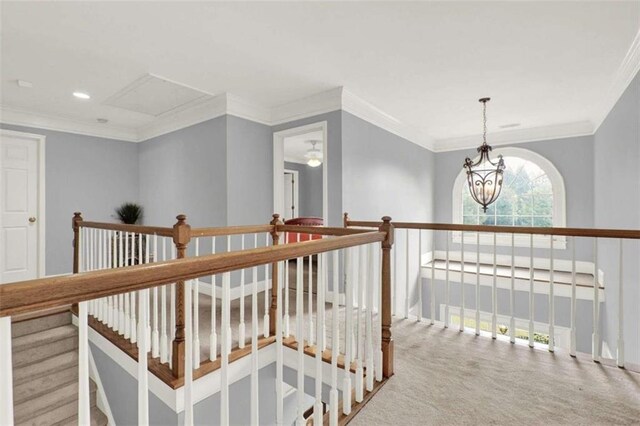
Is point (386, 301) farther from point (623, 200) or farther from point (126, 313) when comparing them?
point (623, 200)

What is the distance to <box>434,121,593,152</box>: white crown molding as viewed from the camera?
467 cm

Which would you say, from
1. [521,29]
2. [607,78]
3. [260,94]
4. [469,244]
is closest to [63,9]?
[260,94]

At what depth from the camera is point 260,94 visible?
140 inches

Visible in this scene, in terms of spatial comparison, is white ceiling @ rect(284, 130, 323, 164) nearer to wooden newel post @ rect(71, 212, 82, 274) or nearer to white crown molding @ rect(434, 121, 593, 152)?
white crown molding @ rect(434, 121, 593, 152)

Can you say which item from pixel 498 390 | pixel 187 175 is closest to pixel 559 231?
pixel 498 390

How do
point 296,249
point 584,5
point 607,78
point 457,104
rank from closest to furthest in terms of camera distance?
point 296,249 < point 584,5 < point 607,78 < point 457,104

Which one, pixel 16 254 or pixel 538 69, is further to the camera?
pixel 16 254

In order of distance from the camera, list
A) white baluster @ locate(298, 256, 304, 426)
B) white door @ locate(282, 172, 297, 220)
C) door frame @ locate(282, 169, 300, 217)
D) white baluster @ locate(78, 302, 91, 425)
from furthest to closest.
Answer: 1. door frame @ locate(282, 169, 300, 217)
2. white door @ locate(282, 172, 297, 220)
3. white baluster @ locate(298, 256, 304, 426)
4. white baluster @ locate(78, 302, 91, 425)

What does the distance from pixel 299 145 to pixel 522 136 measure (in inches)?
157

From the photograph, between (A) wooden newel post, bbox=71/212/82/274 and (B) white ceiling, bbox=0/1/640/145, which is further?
(A) wooden newel post, bbox=71/212/82/274

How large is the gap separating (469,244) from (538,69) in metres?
3.51

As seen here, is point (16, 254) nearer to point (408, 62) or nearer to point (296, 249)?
point (296, 249)

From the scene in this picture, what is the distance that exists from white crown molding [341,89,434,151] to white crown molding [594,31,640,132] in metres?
2.33

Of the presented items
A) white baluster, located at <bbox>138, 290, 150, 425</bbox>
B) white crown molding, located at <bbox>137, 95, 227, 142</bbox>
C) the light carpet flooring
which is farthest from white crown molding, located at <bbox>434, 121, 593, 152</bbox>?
white baluster, located at <bbox>138, 290, 150, 425</bbox>
